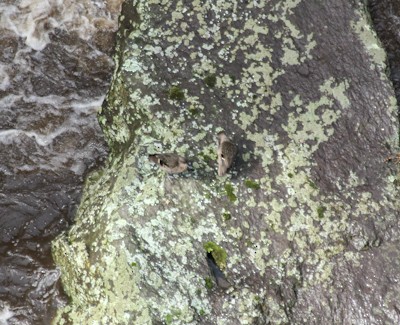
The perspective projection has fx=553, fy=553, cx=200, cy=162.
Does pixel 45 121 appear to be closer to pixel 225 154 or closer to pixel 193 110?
pixel 193 110

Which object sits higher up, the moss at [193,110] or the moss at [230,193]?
the moss at [193,110]

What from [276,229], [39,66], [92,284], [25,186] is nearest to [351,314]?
[276,229]

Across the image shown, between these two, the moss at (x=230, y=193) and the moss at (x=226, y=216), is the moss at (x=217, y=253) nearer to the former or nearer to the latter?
the moss at (x=226, y=216)

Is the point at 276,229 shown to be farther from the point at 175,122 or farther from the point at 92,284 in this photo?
the point at 92,284

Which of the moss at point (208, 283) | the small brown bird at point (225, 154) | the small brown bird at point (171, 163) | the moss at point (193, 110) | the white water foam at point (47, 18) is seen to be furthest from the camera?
the white water foam at point (47, 18)

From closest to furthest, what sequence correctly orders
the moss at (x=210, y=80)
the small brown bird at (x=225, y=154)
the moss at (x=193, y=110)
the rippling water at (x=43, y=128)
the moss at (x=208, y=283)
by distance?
the moss at (x=208, y=283), the small brown bird at (x=225, y=154), the moss at (x=193, y=110), the moss at (x=210, y=80), the rippling water at (x=43, y=128)

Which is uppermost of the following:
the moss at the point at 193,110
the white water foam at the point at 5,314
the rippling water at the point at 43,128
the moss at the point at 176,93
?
the moss at the point at 176,93

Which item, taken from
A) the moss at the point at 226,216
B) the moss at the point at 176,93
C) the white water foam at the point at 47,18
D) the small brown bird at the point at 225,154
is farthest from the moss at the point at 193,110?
the white water foam at the point at 47,18

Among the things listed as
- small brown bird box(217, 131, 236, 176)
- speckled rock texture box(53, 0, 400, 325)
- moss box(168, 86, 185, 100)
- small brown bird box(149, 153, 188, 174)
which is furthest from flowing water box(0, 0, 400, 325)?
small brown bird box(217, 131, 236, 176)
